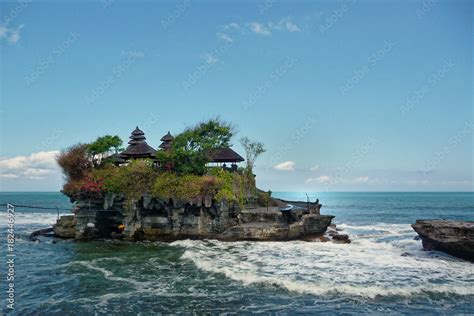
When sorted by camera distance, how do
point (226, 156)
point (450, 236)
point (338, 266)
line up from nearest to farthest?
point (338, 266), point (450, 236), point (226, 156)

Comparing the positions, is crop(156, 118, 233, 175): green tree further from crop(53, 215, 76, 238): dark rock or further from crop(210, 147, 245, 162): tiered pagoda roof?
crop(53, 215, 76, 238): dark rock

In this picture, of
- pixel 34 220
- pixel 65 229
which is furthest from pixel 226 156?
pixel 34 220

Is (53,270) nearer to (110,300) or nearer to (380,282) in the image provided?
(110,300)

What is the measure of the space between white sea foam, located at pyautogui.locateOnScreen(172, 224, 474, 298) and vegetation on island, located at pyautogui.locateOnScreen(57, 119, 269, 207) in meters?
4.74

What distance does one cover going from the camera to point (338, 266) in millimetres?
20469

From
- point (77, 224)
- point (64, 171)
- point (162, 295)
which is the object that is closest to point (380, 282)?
point (162, 295)

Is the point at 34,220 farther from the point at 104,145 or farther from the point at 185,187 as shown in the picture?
the point at 185,187

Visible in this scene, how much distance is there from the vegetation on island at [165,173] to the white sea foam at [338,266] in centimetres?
474

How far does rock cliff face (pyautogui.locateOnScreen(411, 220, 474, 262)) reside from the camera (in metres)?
22.1

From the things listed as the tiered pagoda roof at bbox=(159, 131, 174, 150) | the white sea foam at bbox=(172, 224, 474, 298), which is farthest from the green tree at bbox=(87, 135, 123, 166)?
the white sea foam at bbox=(172, 224, 474, 298)

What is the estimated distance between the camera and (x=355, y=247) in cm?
2703

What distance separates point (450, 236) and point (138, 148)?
28.9 metres

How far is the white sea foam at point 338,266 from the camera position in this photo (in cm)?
1650

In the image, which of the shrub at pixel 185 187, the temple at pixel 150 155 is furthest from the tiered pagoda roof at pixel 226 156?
the shrub at pixel 185 187
